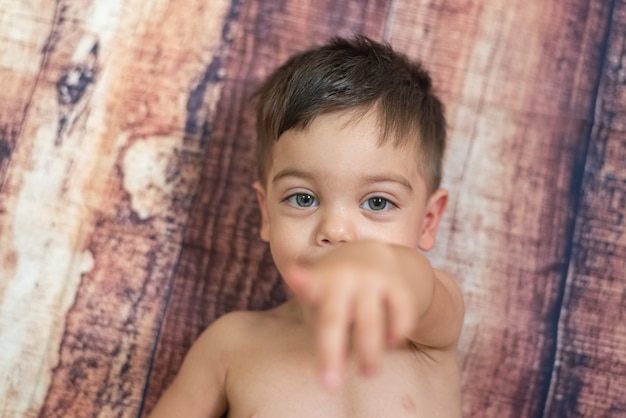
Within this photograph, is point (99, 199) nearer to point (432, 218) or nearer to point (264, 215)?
point (264, 215)

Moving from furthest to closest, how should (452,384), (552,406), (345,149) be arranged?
1. (552,406)
2. (452,384)
3. (345,149)

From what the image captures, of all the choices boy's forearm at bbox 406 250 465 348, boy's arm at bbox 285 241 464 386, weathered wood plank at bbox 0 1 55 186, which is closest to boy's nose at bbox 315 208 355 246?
boy's forearm at bbox 406 250 465 348

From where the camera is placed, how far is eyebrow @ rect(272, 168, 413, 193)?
96 cm

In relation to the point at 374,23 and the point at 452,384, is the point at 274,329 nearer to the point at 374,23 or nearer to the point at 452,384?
the point at 452,384

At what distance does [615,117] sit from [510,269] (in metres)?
0.33

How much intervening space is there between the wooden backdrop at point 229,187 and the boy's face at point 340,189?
26cm

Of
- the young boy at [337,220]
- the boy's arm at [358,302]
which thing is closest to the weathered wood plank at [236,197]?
the young boy at [337,220]

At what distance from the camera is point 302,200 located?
1.01m

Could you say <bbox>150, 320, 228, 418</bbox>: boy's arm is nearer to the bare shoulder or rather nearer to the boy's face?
the bare shoulder

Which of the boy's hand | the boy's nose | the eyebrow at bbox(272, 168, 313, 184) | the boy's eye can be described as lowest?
the boy's hand

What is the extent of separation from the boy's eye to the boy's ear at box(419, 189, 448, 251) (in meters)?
0.13

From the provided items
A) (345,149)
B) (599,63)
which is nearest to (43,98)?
(345,149)

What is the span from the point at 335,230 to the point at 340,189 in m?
0.06

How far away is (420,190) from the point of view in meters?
1.03
